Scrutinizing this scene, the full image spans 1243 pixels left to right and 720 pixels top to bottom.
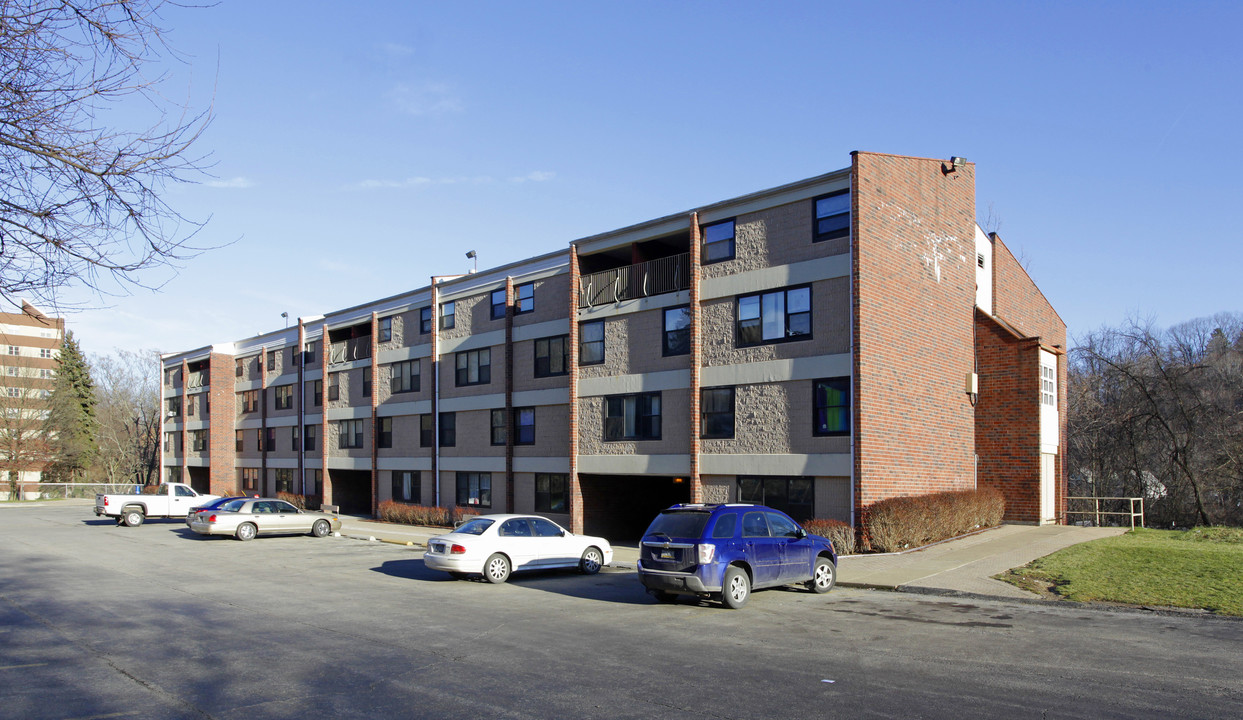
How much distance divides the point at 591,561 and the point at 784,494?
630 centimetres

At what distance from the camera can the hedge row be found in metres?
33.5

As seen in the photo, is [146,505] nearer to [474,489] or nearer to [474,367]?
[474,489]

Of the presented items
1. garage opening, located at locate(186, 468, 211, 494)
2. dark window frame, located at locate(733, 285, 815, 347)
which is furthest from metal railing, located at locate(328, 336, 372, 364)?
dark window frame, located at locate(733, 285, 815, 347)

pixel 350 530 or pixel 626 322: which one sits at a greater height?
pixel 626 322

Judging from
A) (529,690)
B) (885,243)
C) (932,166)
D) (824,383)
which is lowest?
(529,690)

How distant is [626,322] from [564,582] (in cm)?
1143

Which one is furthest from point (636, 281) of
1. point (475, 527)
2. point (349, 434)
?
point (349, 434)

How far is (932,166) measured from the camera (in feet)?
84.4

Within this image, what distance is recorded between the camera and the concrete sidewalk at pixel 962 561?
15922mm

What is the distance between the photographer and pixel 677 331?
26.1m

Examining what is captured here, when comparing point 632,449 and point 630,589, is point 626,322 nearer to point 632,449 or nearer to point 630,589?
point 632,449

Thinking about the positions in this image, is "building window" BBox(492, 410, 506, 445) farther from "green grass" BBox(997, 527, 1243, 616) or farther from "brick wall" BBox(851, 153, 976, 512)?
"green grass" BBox(997, 527, 1243, 616)

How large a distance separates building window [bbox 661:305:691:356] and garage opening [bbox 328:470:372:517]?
23902 millimetres

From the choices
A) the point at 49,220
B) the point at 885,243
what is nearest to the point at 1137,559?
the point at 885,243
